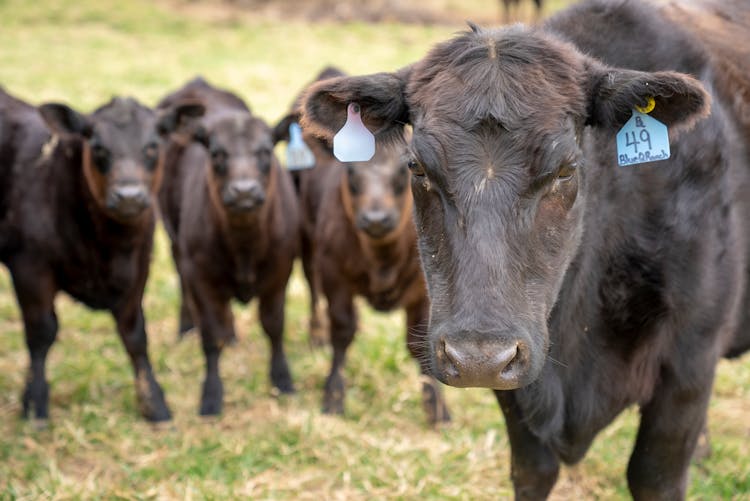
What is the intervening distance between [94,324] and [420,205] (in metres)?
4.34

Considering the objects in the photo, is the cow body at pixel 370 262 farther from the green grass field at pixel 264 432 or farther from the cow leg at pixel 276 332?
the cow leg at pixel 276 332

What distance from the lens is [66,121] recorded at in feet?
16.6

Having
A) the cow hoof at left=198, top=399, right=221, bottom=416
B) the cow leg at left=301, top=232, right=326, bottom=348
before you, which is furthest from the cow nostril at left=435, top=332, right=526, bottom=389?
the cow leg at left=301, top=232, right=326, bottom=348

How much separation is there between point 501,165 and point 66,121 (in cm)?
344

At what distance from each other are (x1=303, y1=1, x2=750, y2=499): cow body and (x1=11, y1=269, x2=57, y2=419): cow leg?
2675mm

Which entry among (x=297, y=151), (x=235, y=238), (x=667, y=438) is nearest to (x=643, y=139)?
(x=667, y=438)

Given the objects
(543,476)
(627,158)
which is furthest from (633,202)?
(543,476)

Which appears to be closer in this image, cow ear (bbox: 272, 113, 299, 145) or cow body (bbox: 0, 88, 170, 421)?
cow body (bbox: 0, 88, 170, 421)

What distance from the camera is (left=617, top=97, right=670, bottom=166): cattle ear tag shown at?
2.65 meters

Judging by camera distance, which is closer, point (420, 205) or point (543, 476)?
point (420, 205)

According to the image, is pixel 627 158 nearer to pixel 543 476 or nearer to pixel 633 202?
pixel 633 202

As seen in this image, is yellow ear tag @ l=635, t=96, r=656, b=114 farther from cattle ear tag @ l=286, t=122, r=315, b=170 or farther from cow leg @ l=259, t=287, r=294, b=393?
cow leg @ l=259, t=287, r=294, b=393

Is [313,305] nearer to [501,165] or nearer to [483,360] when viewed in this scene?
[501,165]

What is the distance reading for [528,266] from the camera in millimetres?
2400
